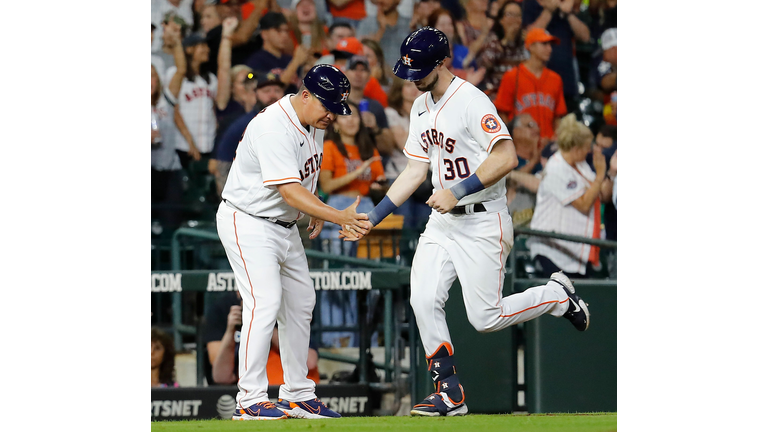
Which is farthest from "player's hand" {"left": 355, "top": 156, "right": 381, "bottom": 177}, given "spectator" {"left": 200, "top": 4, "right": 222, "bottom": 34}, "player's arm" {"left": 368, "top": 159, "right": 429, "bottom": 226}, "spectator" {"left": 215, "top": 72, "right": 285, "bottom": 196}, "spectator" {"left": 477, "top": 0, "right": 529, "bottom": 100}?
"player's arm" {"left": 368, "top": 159, "right": 429, "bottom": 226}

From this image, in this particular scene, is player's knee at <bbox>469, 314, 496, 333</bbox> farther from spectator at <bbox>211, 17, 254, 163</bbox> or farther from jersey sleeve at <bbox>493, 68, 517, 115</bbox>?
spectator at <bbox>211, 17, 254, 163</bbox>

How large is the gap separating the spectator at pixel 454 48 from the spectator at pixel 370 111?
72 centimetres

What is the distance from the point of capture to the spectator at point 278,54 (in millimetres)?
6199

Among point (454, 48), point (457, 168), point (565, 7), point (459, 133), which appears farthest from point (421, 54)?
point (565, 7)

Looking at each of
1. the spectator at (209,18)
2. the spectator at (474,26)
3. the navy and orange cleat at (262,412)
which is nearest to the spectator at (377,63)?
the spectator at (474,26)

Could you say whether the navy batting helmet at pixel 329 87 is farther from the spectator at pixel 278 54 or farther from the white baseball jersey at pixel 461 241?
the spectator at pixel 278 54

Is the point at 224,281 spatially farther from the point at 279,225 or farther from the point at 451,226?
the point at 451,226

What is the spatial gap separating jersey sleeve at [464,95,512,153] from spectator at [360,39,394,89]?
2.57m

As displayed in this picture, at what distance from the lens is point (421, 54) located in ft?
12.3

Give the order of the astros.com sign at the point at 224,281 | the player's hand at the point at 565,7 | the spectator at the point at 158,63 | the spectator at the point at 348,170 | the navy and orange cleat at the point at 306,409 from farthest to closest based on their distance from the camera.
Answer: the player's hand at the point at 565,7, the spectator at the point at 158,63, the spectator at the point at 348,170, the astros.com sign at the point at 224,281, the navy and orange cleat at the point at 306,409

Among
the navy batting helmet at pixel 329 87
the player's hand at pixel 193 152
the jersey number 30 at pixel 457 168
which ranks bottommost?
the jersey number 30 at pixel 457 168

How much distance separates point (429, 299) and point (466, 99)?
40.0 inches

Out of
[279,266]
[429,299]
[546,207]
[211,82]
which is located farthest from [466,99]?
A: [211,82]

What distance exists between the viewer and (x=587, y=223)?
6098mm
